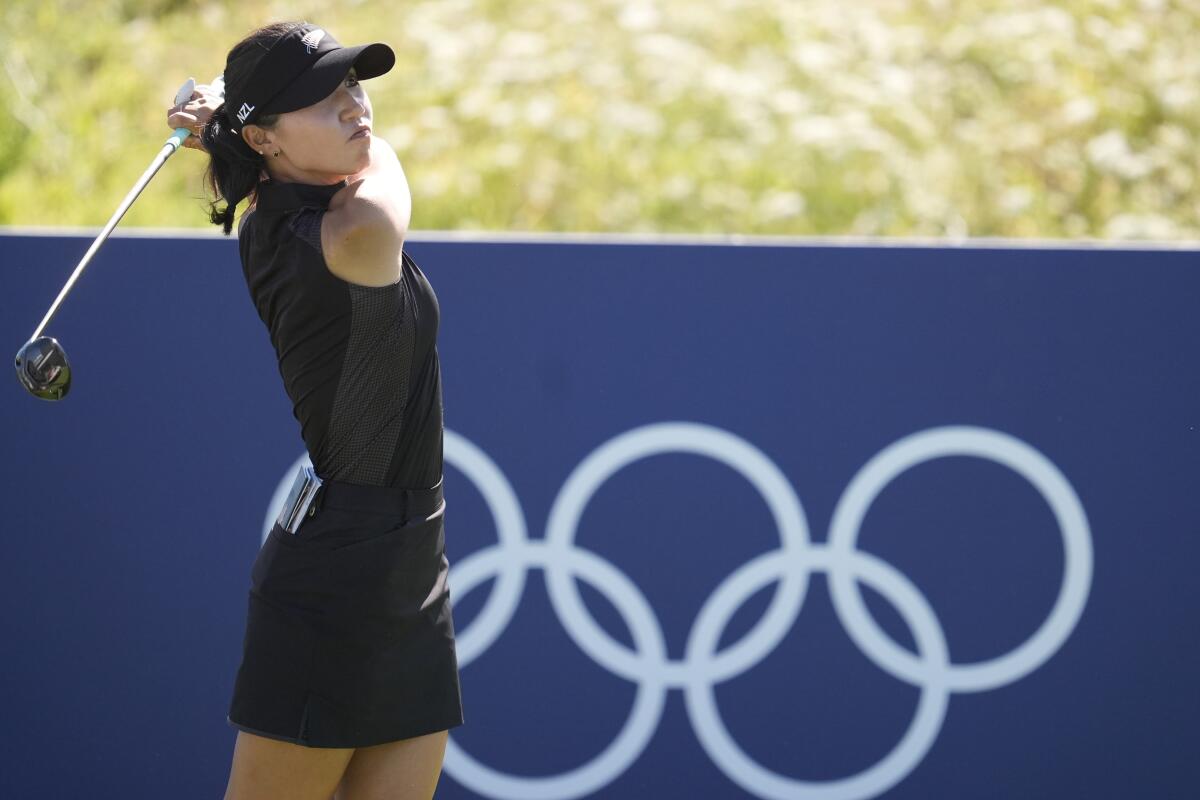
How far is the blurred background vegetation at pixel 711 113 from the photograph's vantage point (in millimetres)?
7035

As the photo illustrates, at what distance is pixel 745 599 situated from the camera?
3.65 metres

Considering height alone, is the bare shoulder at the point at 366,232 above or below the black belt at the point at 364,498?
above

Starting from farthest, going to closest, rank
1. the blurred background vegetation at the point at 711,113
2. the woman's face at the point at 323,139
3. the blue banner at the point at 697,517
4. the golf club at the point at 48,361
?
the blurred background vegetation at the point at 711,113, the blue banner at the point at 697,517, the golf club at the point at 48,361, the woman's face at the point at 323,139

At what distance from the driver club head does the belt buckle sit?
1.50ft

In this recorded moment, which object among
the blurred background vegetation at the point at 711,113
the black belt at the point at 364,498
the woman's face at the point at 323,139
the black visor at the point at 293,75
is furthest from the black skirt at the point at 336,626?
the blurred background vegetation at the point at 711,113

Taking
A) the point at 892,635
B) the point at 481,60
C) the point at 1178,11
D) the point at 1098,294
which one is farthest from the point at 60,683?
the point at 1178,11

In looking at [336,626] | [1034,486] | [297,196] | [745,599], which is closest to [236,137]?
[297,196]

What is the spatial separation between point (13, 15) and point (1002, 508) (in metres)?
7.17

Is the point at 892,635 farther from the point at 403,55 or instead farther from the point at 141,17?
the point at 141,17

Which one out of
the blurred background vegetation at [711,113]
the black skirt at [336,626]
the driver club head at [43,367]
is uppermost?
the driver club head at [43,367]

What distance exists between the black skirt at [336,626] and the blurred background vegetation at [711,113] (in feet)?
15.1

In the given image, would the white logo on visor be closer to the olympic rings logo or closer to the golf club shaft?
the golf club shaft

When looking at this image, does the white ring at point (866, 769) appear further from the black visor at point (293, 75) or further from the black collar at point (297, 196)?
the black visor at point (293, 75)

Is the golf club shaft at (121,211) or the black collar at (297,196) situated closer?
the black collar at (297,196)
